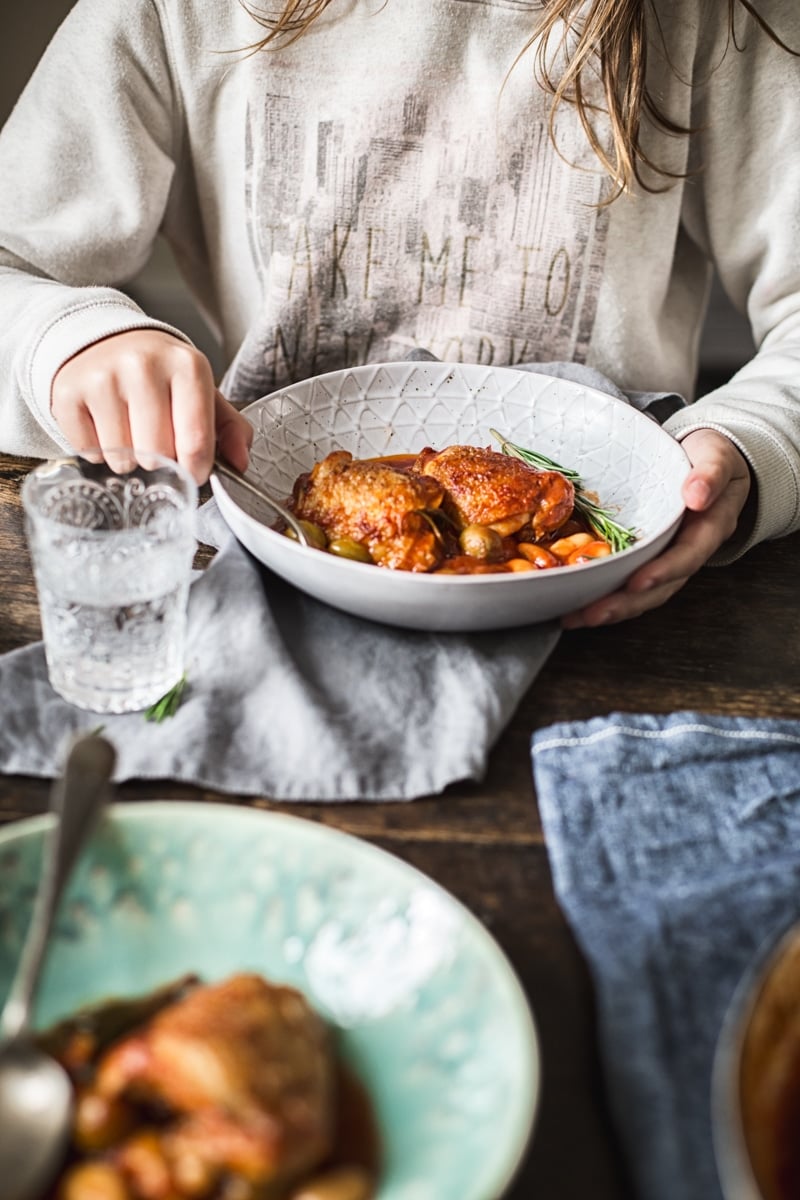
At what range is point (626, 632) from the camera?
1.03 m

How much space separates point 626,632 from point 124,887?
57 centimetres

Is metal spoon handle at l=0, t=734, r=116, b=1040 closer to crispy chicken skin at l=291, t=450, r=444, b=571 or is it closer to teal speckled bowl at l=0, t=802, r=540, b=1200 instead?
teal speckled bowl at l=0, t=802, r=540, b=1200

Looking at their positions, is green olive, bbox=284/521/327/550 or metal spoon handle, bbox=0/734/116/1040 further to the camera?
green olive, bbox=284/521/327/550

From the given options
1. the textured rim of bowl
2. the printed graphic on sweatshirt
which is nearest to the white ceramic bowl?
the printed graphic on sweatshirt

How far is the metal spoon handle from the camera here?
0.54 meters

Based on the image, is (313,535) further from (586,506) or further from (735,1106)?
(735,1106)

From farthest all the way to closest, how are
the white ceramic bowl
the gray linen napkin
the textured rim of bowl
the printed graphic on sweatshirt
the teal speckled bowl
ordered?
the printed graphic on sweatshirt < the white ceramic bowl < the gray linen napkin < the teal speckled bowl < the textured rim of bowl

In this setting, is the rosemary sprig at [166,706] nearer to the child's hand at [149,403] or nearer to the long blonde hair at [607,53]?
the child's hand at [149,403]

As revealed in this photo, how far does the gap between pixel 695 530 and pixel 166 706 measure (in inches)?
21.6

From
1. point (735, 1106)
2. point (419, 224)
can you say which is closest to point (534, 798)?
point (735, 1106)

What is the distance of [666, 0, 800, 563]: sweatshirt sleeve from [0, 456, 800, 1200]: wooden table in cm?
23

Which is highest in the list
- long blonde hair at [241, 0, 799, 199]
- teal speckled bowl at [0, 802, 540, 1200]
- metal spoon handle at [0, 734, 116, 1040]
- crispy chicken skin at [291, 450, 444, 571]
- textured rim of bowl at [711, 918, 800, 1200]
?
long blonde hair at [241, 0, 799, 199]

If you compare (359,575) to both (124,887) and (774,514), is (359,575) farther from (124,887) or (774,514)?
(774,514)

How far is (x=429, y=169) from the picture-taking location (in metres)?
1.45
